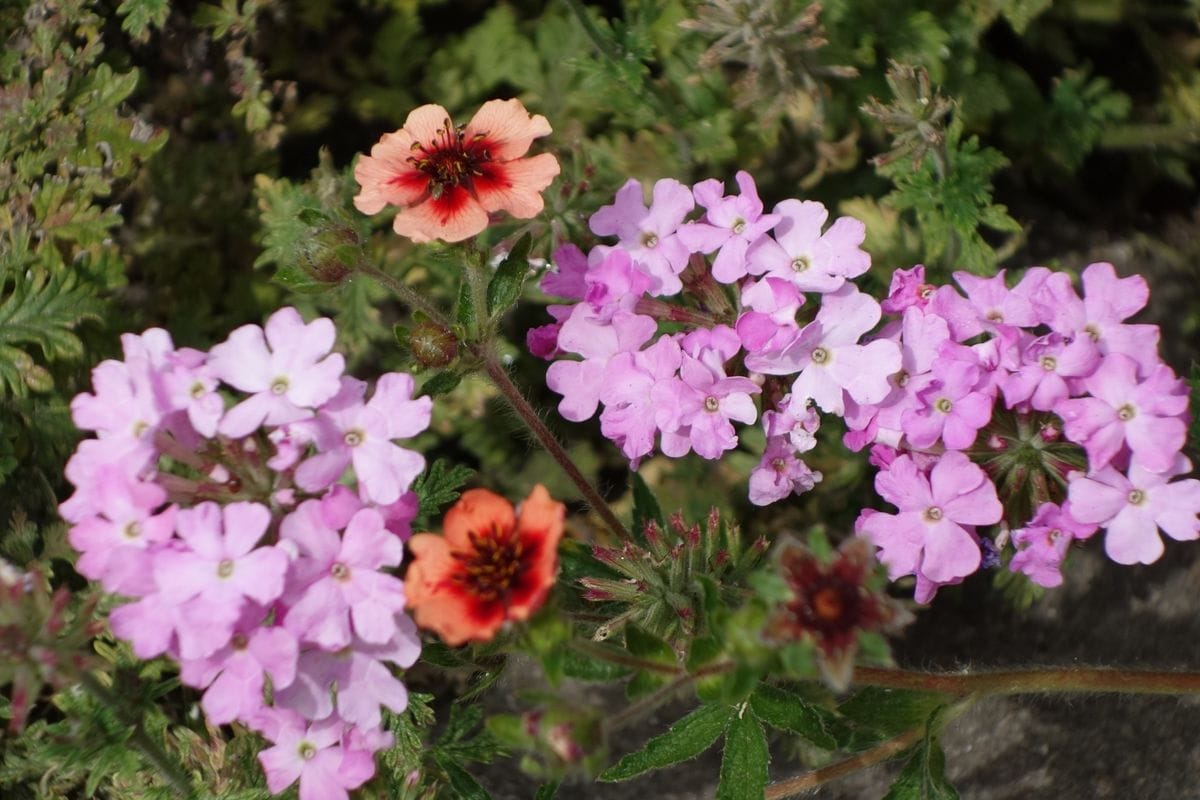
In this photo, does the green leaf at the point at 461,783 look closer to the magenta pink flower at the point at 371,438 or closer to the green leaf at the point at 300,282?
the magenta pink flower at the point at 371,438

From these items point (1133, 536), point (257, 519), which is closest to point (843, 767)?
point (1133, 536)

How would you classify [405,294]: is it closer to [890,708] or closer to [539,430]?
[539,430]

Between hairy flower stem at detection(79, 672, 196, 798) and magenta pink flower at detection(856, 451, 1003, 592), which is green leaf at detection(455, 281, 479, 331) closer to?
magenta pink flower at detection(856, 451, 1003, 592)

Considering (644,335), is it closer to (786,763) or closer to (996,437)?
(996,437)

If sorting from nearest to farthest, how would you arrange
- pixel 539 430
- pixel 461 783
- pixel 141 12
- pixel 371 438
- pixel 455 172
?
1. pixel 371 438
2. pixel 455 172
3. pixel 539 430
4. pixel 461 783
5. pixel 141 12

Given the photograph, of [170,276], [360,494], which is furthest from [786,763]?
[170,276]

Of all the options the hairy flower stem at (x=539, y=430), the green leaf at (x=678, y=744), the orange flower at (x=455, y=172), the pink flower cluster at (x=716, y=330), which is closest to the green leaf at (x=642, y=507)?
the hairy flower stem at (x=539, y=430)

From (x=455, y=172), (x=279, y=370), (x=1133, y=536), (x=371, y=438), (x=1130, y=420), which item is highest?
(x=455, y=172)
